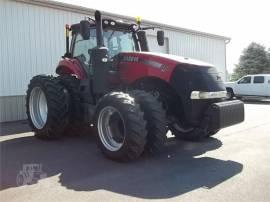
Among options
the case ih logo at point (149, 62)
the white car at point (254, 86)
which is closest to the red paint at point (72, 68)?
the case ih logo at point (149, 62)

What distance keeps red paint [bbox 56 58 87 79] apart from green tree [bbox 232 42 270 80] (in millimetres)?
31491

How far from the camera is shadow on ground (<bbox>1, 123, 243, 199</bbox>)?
505 centimetres

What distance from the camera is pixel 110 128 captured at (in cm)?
673

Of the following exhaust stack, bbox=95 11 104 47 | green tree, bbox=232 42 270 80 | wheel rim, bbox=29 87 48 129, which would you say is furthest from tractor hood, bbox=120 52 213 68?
green tree, bbox=232 42 270 80

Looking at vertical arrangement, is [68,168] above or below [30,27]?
below

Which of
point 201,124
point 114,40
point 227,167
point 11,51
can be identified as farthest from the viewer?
point 11,51

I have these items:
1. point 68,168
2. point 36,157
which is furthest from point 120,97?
point 36,157

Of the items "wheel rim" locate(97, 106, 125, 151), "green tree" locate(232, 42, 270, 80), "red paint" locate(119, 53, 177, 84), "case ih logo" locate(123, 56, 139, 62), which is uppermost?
"green tree" locate(232, 42, 270, 80)

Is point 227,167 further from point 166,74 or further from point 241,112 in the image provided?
point 166,74

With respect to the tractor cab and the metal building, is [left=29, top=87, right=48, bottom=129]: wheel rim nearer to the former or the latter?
the tractor cab

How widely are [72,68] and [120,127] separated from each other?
9.07ft

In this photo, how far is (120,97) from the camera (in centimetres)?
630

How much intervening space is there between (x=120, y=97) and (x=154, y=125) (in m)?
0.75

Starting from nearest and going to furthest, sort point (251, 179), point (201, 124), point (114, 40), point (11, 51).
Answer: point (251, 179)
point (201, 124)
point (114, 40)
point (11, 51)
